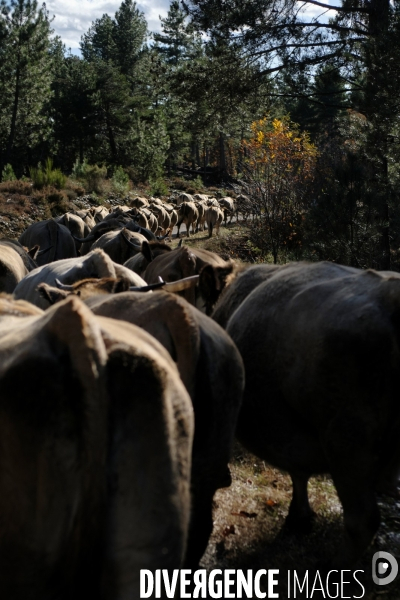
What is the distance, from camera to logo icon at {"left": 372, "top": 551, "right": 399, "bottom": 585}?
15.2 ft

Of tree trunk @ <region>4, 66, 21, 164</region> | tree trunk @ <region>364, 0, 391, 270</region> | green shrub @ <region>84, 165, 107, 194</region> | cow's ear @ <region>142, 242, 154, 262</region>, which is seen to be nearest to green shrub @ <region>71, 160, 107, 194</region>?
green shrub @ <region>84, 165, 107, 194</region>

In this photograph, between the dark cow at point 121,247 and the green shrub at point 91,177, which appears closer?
the dark cow at point 121,247

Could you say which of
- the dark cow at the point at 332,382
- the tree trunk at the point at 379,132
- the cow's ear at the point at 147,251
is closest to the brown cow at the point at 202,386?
the dark cow at the point at 332,382

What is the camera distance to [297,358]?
4.41 metres

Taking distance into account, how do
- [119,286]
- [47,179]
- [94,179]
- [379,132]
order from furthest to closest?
1. [94,179]
2. [47,179]
3. [379,132]
4. [119,286]

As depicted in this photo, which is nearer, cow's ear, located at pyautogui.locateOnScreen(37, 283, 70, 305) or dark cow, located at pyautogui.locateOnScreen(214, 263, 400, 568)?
dark cow, located at pyautogui.locateOnScreen(214, 263, 400, 568)

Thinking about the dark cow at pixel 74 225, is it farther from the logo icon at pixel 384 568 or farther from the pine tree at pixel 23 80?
the pine tree at pixel 23 80

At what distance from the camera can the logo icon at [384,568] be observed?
462 centimetres

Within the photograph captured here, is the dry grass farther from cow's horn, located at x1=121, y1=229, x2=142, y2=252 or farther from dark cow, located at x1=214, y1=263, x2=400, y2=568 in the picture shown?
cow's horn, located at x1=121, y1=229, x2=142, y2=252

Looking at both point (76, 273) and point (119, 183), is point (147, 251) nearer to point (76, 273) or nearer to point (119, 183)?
point (76, 273)

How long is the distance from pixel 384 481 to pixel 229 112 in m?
14.8

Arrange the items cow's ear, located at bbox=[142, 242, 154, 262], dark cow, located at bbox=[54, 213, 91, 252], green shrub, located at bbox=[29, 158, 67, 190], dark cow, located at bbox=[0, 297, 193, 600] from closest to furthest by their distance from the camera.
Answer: dark cow, located at bbox=[0, 297, 193, 600]
cow's ear, located at bbox=[142, 242, 154, 262]
dark cow, located at bbox=[54, 213, 91, 252]
green shrub, located at bbox=[29, 158, 67, 190]

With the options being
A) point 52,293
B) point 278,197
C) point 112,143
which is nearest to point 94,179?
point 112,143

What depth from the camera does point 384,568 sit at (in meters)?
4.71
